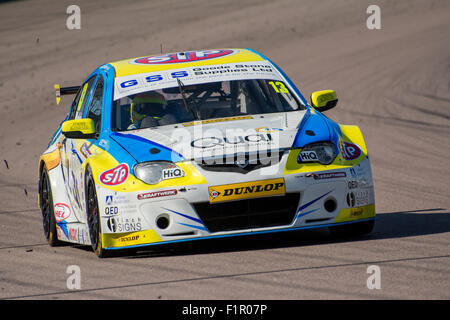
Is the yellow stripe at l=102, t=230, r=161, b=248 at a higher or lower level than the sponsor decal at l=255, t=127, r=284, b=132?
lower

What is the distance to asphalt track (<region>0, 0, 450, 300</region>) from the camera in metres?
6.20

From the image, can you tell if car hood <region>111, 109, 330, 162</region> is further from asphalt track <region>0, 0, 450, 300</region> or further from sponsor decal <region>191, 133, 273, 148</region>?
asphalt track <region>0, 0, 450, 300</region>

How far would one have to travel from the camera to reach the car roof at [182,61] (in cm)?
866

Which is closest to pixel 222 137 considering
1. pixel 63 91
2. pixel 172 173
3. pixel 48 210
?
pixel 172 173

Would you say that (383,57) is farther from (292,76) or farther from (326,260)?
(326,260)

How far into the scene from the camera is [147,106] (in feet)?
27.1

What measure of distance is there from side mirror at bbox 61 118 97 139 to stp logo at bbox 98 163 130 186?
0.80 metres

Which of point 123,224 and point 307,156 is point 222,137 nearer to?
point 307,156

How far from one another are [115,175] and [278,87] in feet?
6.25

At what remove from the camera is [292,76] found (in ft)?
72.3

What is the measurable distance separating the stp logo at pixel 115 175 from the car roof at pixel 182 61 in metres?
1.50

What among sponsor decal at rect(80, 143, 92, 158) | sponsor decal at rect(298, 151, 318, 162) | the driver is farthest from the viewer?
the driver

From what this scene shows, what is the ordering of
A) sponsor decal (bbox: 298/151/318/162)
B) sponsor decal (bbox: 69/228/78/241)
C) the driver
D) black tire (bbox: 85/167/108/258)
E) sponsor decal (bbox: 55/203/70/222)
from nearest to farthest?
sponsor decal (bbox: 298/151/318/162)
black tire (bbox: 85/167/108/258)
the driver
sponsor decal (bbox: 69/228/78/241)
sponsor decal (bbox: 55/203/70/222)

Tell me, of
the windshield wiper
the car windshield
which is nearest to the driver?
the car windshield
